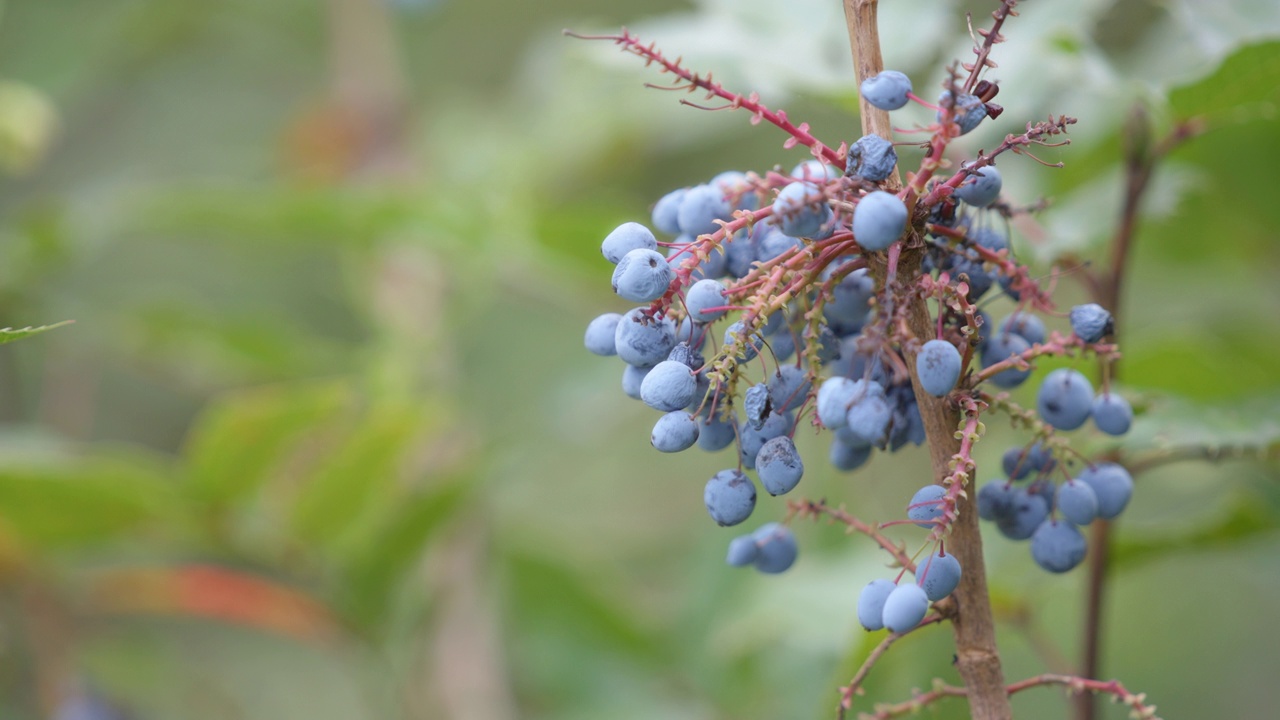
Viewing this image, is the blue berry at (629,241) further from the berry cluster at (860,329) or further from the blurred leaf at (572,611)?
the blurred leaf at (572,611)

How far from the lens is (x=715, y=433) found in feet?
2.30

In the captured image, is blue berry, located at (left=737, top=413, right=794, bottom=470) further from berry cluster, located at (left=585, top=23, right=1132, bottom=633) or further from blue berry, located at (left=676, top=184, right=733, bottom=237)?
blue berry, located at (left=676, top=184, right=733, bottom=237)

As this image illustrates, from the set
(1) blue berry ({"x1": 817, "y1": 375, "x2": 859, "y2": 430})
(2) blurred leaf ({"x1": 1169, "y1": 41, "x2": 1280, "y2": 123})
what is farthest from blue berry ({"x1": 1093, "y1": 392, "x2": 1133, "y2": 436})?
(2) blurred leaf ({"x1": 1169, "y1": 41, "x2": 1280, "y2": 123})

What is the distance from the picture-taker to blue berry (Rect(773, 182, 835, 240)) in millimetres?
594

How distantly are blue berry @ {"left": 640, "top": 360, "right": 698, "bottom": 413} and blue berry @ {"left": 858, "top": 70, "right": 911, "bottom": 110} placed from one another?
0.18m

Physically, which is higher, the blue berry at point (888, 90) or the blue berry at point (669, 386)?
the blue berry at point (888, 90)

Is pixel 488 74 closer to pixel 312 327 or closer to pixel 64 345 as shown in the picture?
pixel 312 327

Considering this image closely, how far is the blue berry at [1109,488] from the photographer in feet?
2.53

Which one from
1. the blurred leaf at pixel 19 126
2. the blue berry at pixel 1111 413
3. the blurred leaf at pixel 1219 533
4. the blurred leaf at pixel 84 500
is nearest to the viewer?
the blue berry at pixel 1111 413

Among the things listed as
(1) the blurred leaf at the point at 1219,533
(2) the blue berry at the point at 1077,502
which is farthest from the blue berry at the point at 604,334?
(1) the blurred leaf at the point at 1219,533

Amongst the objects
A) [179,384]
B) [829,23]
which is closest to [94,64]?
[179,384]

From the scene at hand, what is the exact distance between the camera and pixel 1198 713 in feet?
7.52

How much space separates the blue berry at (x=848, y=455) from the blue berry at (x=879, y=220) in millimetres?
224

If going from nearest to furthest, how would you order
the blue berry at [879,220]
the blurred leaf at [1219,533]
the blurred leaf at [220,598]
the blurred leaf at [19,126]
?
the blue berry at [879,220] → the blurred leaf at [1219,533] → the blurred leaf at [19,126] → the blurred leaf at [220,598]
